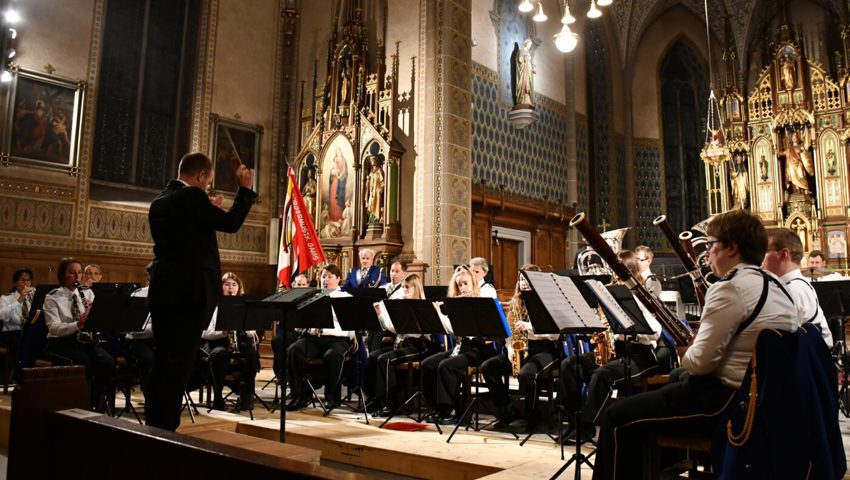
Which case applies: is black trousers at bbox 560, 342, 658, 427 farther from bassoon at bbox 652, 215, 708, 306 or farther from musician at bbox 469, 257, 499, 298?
bassoon at bbox 652, 215, 708, 306

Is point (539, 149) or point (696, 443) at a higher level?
point (539, 149)

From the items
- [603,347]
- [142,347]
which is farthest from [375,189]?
[603,347]

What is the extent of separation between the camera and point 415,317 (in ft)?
19.9

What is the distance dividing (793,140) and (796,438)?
16.0 metres

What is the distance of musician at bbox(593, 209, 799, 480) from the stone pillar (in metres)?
8.77

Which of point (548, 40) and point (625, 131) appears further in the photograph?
point (625, 131)

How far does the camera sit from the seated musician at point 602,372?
5.32 metres

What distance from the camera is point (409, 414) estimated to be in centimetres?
694

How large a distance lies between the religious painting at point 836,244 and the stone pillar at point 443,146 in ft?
29.3

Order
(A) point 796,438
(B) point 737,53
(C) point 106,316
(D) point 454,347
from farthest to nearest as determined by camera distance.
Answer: (B) point 737,53 < (D) point 454,347 < (C) point 106,316 < (A) point 796,438

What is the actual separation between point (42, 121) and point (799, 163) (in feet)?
53.3

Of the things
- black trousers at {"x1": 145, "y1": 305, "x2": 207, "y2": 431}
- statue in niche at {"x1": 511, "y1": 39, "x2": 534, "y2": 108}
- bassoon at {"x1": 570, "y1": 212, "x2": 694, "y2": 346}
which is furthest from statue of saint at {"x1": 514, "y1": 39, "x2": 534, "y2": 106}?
black trousers at {"x1": 145, "y1": 305, "x2": 207, "y2": 431}

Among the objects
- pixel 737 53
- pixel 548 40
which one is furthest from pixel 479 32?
pixel 737 53

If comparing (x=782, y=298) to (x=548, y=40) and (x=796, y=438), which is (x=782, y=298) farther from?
(x=548, y=40)
